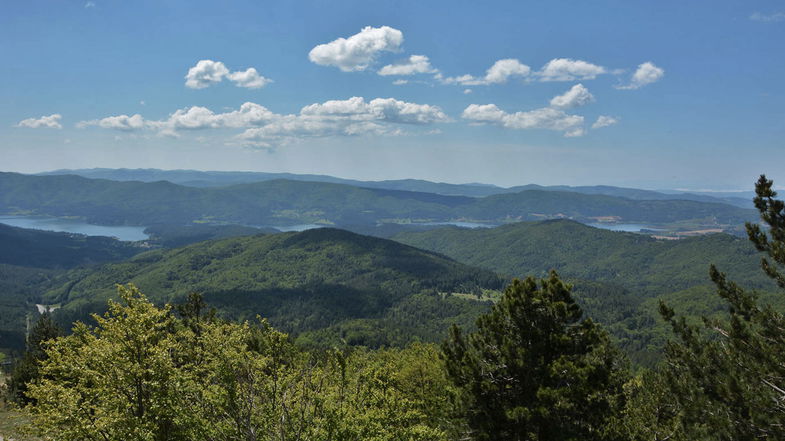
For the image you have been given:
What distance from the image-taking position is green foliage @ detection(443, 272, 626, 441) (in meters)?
19.6

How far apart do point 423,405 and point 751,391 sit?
98.0 ft

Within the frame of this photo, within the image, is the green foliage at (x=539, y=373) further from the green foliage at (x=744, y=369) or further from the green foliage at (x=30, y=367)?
the green foliage at (x=30, y=367)

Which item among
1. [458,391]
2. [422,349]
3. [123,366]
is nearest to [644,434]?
[458,391]

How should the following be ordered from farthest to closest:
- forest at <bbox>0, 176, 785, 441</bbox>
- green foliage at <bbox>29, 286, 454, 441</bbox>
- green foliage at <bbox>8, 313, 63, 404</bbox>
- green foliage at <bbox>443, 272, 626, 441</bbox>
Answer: green foliage at <bbox>8, 313, 63, 404</bbox>
green foliage at <bbox>443, 272, 626, 441</bbox>
forest at <bbox>0, 176, 785, 441</bbox>
green foliage at <bbox>29, 286, 454, 441</bbox>

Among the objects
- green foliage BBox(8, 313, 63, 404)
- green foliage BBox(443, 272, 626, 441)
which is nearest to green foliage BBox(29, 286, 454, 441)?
green foliage BBox(443, 272, 626, 441)

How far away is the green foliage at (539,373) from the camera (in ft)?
64.4

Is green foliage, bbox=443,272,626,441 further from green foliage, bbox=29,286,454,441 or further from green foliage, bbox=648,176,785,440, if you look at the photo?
green foliage, bbox=29,286,454,441

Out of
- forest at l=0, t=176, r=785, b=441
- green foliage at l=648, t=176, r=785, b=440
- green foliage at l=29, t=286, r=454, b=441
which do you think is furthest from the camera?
green foliage at l=648, t=176, r=785, b=440

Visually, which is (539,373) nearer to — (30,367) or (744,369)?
(744,369)

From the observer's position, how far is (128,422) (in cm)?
1435

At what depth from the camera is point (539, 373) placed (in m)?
20.9

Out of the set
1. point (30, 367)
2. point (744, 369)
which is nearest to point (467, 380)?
point (744, 369)

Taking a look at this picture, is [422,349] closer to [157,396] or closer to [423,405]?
[423,405]

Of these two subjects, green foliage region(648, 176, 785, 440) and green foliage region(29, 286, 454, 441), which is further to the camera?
green foliage region(648, 176, 785, 440)
